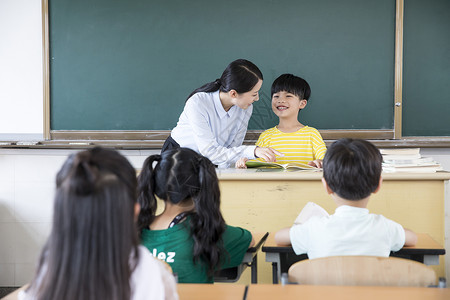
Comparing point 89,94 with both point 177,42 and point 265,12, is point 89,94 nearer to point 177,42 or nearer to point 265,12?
point 177,42

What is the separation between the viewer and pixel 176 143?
3.19m

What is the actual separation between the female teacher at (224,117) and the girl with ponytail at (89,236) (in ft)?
6.29

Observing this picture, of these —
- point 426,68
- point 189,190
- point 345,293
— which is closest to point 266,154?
point 189,190

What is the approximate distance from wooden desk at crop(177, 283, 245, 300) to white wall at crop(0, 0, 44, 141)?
2709 mm

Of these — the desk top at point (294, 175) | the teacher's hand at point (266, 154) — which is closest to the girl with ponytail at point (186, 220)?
the desk top at point (294, 175)

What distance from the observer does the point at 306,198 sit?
8.13ft

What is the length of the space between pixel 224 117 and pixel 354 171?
5.18 feet

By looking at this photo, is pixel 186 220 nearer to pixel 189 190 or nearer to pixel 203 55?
pixel 189 190

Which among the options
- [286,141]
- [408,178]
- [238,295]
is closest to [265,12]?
[286,141]

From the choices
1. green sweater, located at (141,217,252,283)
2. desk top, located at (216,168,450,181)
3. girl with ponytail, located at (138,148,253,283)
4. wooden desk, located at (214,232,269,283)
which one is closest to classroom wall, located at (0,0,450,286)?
desk top, located at (216,168,450,181)

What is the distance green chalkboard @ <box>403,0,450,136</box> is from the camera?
137 inches

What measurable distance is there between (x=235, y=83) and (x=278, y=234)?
4.42 ft

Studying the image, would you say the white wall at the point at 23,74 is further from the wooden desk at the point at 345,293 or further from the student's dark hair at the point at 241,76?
the wooden desk at the point at 345,293

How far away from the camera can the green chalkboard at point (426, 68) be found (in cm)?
347
